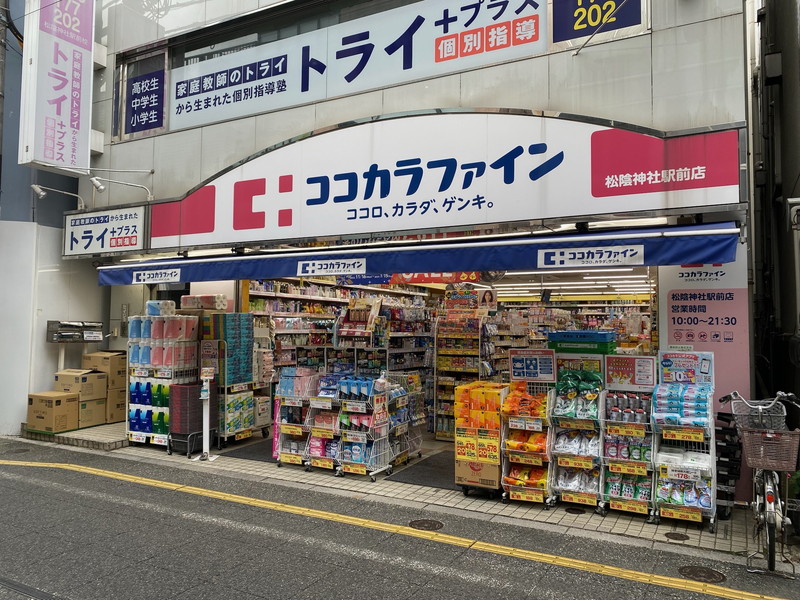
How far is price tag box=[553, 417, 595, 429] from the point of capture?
600cm

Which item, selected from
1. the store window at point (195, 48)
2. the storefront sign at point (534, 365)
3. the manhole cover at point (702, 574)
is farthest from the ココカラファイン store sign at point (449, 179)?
the manhole cover at point (702, 574)

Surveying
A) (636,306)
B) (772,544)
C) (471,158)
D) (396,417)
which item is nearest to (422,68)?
(471,158)

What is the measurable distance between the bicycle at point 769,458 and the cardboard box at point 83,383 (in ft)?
33.7

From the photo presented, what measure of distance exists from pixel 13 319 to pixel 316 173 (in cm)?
635

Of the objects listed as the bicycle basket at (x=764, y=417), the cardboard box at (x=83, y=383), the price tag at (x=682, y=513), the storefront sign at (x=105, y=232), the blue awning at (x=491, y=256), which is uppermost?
the storefront sign at (x=105, y=232)

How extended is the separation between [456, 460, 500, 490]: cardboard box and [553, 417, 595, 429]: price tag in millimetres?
870

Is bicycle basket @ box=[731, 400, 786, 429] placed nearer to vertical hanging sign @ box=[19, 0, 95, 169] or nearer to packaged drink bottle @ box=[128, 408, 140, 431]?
packaged drink bottle @ box=[128, 408, 140, 431]

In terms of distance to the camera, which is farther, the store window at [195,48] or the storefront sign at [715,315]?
the store window at [195,48]

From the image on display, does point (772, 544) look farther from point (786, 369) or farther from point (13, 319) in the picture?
point (13, 319)

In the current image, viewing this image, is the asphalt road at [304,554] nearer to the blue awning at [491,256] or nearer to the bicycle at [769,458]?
the bicycle at [769,458]

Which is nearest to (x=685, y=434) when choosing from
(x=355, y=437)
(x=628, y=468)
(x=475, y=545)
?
(x=628, y=468)

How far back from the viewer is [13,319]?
10008 millimetres

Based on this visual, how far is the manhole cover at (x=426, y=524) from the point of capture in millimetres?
5520

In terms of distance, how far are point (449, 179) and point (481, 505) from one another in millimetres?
4033
